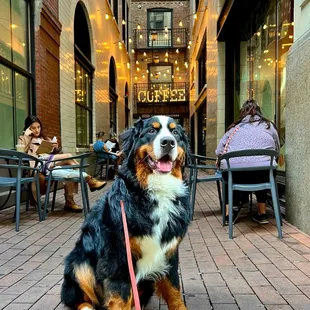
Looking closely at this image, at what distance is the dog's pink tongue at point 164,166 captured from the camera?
2.06 meters

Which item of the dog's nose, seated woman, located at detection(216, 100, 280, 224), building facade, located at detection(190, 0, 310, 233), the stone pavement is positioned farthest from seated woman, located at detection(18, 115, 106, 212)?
the dog's nose

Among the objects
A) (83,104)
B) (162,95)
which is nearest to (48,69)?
(83,104)

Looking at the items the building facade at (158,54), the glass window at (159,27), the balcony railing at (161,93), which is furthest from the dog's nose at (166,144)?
the glass window at (159,27)

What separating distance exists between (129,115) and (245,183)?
813 inches

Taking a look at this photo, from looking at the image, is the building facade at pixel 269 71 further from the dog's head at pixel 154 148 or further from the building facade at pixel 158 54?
the building facade at pixel 158 54

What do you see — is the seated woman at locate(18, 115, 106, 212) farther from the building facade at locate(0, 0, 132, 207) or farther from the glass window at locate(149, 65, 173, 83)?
the glass window at locate(149, 65, 173, 83)

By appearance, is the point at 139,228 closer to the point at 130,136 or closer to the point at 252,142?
the point at 130,136

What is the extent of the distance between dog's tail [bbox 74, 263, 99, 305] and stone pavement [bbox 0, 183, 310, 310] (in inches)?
20.5

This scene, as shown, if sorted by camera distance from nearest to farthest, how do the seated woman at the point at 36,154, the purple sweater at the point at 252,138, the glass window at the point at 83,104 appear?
the purple sweater at the point at 252,138 → the seated woman at the point at 36,154 → the glass window at the point at 83,104

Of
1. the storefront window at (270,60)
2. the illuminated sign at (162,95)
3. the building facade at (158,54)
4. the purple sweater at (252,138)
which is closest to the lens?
the purple sweater at (252,138)

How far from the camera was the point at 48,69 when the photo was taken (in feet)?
26.1

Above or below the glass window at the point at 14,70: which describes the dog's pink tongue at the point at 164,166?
below

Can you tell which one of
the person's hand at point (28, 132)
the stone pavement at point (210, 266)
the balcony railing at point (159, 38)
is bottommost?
the stone pavement at point (210, 266)

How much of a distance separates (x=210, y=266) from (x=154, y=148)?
5.55 ft
